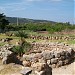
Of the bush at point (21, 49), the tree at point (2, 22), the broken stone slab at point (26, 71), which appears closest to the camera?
the broken stone slab at point (26, 71)

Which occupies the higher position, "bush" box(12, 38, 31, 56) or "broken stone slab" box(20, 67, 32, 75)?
"broken stone slab" box(20, 67, 32, 75)

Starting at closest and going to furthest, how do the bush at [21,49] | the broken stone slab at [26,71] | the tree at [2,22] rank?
the broken stone slab at [26,71]
the bush at [21,49]
the tree at [2,22]

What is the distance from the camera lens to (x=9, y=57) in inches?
511

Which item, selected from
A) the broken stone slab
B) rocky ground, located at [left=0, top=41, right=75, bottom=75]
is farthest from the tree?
the broken stone slab

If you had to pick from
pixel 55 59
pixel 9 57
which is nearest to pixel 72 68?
pixel 55 59

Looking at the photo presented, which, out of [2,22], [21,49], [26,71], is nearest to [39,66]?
[26,71]

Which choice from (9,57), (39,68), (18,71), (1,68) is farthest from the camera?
(9,57)

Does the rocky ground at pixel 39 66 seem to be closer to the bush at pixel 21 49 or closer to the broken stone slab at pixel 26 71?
the broken stone slab at pixel 26 71

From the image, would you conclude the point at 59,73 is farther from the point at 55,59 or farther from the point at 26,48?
the point at 26,48

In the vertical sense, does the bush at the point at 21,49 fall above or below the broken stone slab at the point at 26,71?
below

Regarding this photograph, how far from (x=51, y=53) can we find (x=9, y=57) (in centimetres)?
432

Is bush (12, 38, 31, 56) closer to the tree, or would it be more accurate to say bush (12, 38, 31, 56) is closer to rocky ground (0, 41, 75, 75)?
rocky ground (0, 41, 75, 75)

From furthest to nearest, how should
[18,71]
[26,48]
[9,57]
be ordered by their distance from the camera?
[26,48]
[9,57]
[18,71]

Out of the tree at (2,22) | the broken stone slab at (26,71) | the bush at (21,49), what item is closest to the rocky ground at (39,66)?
the broken stone slab at (26,71)
